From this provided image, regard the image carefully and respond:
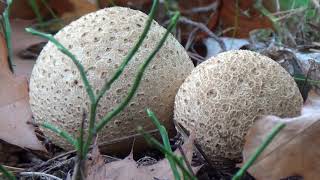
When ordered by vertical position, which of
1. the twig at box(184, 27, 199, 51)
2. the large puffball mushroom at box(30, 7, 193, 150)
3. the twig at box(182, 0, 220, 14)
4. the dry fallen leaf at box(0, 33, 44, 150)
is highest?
the large puffball mushroom at box(30, 7, 193, 150)

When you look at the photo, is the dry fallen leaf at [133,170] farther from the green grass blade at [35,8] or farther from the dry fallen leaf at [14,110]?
the green grass blade at [35,8]

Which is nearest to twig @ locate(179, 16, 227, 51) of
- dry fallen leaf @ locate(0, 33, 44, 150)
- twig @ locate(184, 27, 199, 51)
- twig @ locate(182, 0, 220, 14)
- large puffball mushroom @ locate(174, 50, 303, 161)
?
twig @ locate(184, 27, 199, 51)

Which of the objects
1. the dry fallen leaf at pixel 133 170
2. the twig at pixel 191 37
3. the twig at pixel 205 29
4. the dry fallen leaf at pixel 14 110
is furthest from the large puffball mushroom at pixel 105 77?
the twig at pixel 191 37

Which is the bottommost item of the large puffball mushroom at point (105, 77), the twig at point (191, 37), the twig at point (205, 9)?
the twig at point (191, 37)

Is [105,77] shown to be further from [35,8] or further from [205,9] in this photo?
[205,9]

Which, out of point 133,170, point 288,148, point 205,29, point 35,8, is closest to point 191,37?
point 205,29

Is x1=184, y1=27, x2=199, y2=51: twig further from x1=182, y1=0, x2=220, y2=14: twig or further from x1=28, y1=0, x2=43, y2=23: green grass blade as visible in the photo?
x1=28, y1=0, x2=43, y2=23: green grass blade

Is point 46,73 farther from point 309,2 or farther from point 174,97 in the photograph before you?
point 309,2
